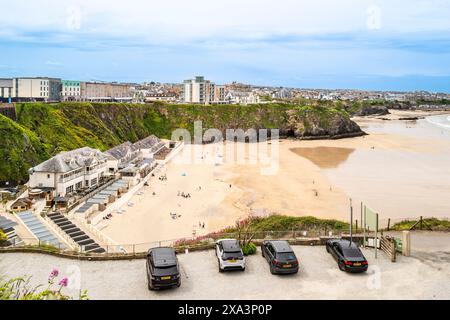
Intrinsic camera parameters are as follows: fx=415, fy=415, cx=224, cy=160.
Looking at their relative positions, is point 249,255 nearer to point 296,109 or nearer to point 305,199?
point 305,199

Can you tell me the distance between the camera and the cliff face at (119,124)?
140ft

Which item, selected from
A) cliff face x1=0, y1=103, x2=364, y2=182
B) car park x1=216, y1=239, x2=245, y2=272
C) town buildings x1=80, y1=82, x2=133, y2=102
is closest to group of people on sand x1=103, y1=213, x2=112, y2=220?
cliff face x1=0, y1=103, x2=364, y2=182

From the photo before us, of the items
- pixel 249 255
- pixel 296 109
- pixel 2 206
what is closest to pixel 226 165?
pixel 2 206

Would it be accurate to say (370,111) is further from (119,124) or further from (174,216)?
(174,216)

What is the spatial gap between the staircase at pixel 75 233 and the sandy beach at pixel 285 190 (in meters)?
2.33

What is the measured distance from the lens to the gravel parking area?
1209 centimetres

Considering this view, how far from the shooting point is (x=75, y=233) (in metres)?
24.2

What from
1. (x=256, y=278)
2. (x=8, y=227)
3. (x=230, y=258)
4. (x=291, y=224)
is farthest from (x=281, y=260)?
(x=8, y=227)

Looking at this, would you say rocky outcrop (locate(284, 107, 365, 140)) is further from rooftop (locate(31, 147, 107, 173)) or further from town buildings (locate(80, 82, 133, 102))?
rooftop (locate(31, 147, 107, 173))

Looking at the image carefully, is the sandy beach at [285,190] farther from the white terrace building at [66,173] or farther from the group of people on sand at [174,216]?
the white terrace building at [66,173]

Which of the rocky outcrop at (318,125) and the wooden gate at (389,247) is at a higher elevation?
the rocky outcrop at (318,125)

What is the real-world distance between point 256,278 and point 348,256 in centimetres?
326

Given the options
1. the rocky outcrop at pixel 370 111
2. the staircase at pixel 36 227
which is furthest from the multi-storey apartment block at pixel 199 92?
the staircase at pixel 36 227

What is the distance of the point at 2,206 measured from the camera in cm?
2961
